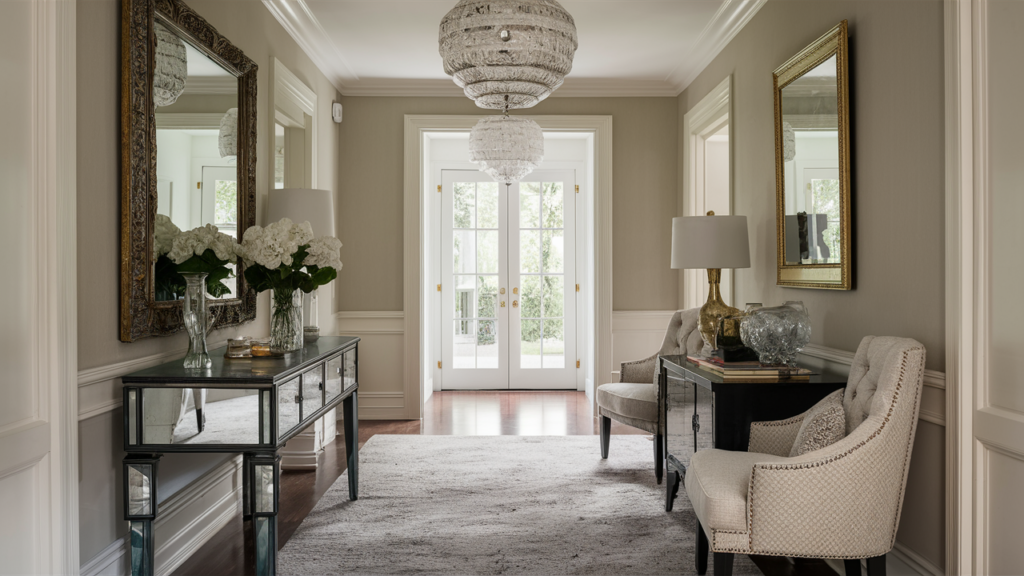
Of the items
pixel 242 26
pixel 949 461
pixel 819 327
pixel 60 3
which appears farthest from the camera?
pixel 242 26

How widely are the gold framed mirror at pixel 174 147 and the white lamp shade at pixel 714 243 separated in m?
2.19

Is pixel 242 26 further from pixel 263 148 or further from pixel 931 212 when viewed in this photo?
pixel 931 212

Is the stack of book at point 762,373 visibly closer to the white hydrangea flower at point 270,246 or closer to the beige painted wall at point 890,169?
the beige painted wall at point 890,169

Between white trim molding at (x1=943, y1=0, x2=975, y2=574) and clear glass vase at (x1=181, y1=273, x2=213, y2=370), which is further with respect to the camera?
clear glass vase at (x1=181, y1=273, x2=213, y2=370)

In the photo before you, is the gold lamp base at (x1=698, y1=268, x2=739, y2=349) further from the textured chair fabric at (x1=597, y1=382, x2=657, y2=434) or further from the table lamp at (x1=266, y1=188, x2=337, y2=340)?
the table lamp at (x1=266, y1=188, x2=337, y2=340)

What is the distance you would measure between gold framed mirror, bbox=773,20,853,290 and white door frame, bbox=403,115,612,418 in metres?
2.14

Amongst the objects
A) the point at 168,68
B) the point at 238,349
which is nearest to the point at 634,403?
the point at 238,349

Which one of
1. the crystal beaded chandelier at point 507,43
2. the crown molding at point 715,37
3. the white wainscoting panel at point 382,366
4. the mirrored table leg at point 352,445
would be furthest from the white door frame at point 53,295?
the white wainscoting panel at point 382,366

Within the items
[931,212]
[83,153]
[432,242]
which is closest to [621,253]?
[432,242]

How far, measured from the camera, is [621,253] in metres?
5.51

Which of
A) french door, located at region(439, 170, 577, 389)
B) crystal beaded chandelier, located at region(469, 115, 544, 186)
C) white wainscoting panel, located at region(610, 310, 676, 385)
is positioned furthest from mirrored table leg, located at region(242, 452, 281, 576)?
french door, located at region(439, 170, 577, 389)

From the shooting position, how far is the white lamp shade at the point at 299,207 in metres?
3.58

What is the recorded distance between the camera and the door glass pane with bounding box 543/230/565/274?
6.64 m

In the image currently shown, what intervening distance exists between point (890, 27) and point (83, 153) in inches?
109
